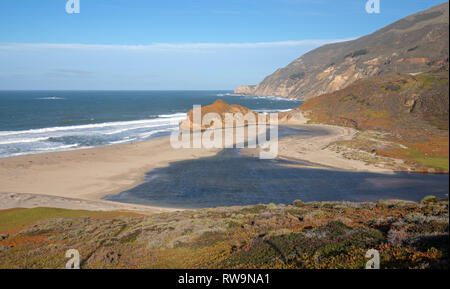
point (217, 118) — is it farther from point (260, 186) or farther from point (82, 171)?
point (260, 186)

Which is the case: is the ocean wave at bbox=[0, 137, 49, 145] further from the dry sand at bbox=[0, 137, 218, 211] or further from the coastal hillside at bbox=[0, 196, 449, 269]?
the coastal hillside at bbox=[0, 196, 449, 269]

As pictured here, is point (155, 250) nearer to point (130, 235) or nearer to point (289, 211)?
point (130, 235)

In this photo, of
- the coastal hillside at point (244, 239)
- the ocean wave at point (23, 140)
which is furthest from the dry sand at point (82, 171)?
the ocean wave at point (23, 140)

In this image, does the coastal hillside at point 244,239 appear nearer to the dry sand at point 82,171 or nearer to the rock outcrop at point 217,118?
the dry sand at point 82,171

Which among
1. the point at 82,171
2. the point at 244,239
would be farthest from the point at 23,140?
the point at 244,239

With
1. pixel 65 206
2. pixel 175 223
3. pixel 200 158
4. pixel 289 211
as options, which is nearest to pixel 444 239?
pixel 289 211

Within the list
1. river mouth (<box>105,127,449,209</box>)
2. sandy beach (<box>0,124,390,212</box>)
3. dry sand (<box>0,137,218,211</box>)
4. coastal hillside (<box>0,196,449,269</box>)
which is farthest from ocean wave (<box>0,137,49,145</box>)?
coastal hillside (<box>0,196,449,269</box>)
